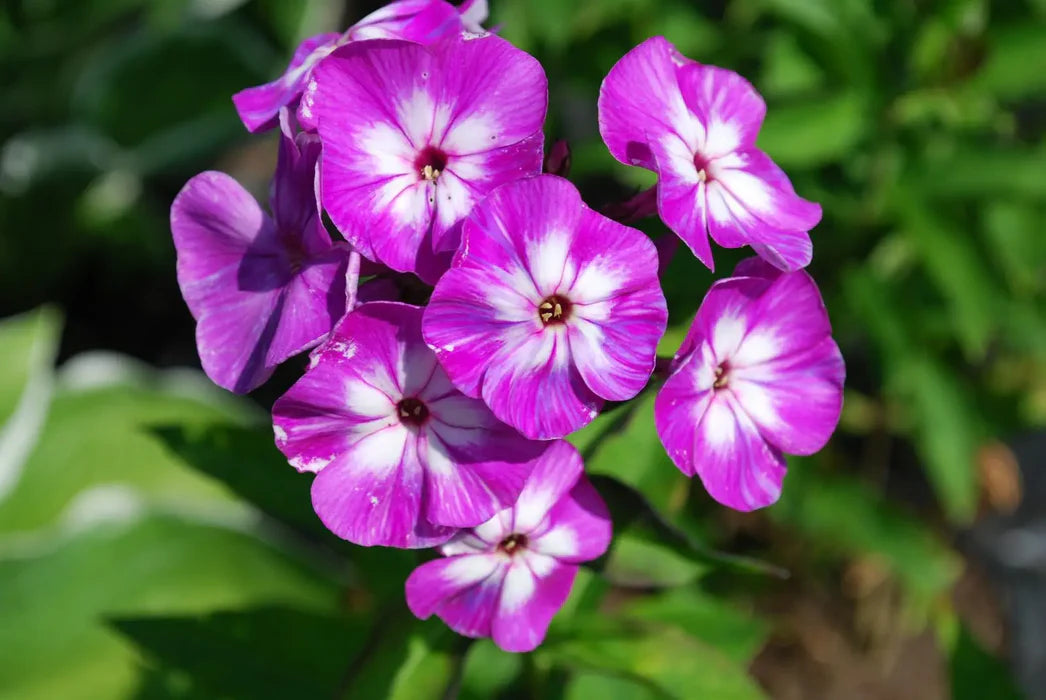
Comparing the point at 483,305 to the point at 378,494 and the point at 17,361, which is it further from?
the point at 17,361

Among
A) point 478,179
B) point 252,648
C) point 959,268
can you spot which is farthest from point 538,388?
point 959,268

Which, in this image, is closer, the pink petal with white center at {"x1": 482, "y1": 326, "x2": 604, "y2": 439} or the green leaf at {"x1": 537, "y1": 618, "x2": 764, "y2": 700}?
the pink petal with white center at {"x1": 482, "y1": 326, "x2": 604, "y2": 439}

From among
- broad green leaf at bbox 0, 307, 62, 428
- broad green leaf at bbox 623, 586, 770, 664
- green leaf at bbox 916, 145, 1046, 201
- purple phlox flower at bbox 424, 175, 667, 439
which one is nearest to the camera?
purple phlox flower at bbox 424, 175, 667, 439

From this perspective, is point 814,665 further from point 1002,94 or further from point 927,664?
point 1002,94

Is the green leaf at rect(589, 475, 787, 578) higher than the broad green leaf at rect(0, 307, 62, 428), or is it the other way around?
the green leaf at rect(589, 475, 787, 578)

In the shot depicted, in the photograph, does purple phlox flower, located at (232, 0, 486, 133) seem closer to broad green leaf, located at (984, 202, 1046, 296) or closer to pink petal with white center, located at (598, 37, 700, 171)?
pink petal with white center, located at (598, 37, 700, 171)

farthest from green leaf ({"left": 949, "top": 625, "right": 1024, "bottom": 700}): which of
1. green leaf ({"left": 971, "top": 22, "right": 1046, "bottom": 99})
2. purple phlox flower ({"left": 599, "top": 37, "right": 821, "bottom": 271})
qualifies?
purple phlox flower ({"left": 599, "top": 37, "right": 821, "bottom": 271})

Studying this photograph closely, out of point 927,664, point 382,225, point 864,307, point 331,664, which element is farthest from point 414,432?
point 927,664
